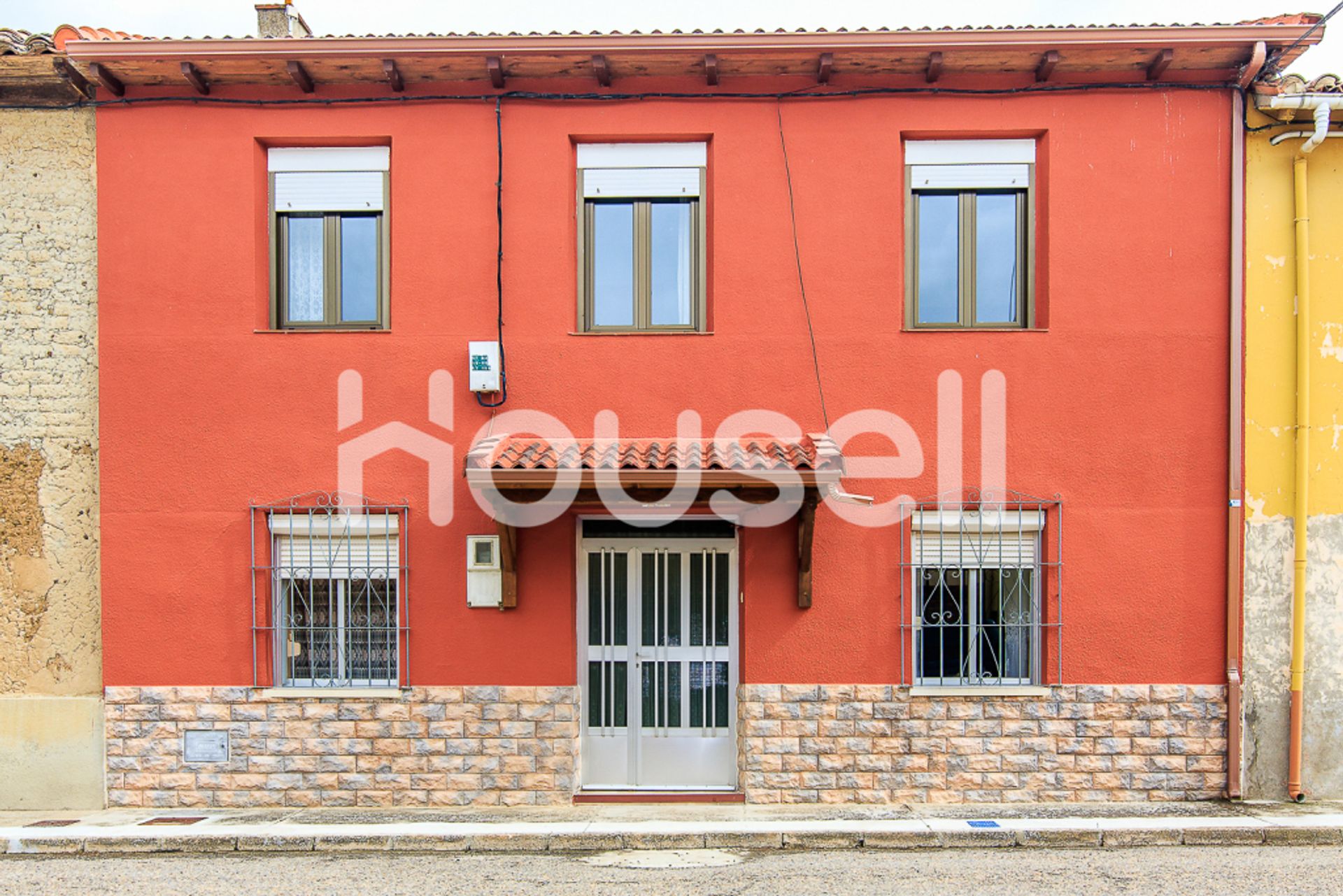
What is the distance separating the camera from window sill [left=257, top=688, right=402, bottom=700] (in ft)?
22.5

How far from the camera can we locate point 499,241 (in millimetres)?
6945

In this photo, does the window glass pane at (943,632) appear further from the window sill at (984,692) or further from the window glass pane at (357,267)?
the window glass pane at (357,267)

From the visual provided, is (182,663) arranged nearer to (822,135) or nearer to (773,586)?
(773,586)

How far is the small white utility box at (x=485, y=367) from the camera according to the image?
6.85 meters

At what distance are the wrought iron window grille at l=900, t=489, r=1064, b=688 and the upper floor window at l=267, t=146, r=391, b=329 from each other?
189 inches

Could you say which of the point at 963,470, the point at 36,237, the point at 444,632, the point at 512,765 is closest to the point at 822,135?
the point at 963,470

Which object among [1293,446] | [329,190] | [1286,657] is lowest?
[1286,657]

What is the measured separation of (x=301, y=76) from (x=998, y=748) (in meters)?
7.64

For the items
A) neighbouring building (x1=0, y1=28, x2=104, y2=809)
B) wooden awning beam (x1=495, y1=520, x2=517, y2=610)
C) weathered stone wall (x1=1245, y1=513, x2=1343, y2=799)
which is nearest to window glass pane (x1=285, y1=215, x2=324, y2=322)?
neighbouring building (x1=0, y1=28, x2=104, y2=809)

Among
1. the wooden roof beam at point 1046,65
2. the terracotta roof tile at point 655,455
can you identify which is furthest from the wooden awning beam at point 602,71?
the wooden roof beam at point 1046,65

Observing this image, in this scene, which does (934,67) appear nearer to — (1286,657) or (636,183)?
(636,183)

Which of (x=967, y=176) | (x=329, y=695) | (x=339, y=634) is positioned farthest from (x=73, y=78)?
(x=967, y=176)

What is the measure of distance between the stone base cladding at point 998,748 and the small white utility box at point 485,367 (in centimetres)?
325

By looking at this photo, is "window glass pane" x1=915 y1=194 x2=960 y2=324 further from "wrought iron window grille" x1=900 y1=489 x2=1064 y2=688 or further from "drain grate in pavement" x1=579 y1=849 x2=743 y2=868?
"drain grate in pavement" x1=579 y1=849 x2=743 y2=868
